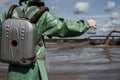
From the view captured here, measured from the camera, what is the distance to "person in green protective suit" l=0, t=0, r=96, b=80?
A: 14.6ft

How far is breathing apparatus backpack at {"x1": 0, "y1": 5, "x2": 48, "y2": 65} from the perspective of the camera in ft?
14.1

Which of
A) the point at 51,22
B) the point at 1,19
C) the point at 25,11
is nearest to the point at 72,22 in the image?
the point at 51,22

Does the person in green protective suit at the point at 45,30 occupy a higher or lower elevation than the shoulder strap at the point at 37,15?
lower

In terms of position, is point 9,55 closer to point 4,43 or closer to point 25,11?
point 4,43

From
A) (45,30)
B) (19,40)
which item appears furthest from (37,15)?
(19,40)

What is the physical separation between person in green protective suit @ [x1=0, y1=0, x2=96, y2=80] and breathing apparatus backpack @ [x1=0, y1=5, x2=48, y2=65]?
10cm

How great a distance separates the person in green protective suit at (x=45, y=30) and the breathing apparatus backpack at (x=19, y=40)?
98mm

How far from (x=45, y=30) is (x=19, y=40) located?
0.34 meters

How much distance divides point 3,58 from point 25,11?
0.54m

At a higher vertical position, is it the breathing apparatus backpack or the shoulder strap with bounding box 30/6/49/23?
the shoulder strap with bounding box 30/6/49/23

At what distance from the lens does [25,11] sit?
4.59m

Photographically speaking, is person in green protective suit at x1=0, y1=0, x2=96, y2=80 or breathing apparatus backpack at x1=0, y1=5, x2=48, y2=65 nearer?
breathing apparatus backpack at x1=0, y1=5, x2=48, y2=65

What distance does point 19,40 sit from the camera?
4.31 metres

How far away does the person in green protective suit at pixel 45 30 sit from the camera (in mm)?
4461
